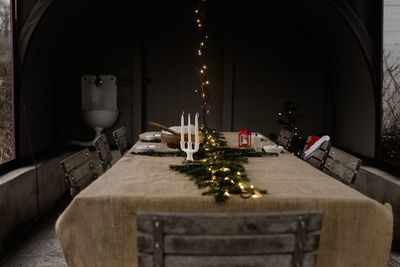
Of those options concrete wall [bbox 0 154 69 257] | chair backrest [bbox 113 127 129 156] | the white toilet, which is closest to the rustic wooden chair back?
chair backrest [bbox 113 127 129 156]

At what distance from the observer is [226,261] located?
5.76 ft

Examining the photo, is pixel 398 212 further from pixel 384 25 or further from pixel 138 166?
pixel 138 166

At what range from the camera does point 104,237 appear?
2277mm

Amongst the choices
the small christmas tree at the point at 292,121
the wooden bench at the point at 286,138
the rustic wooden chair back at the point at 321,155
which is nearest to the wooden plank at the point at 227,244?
the rustic wooden chair back at the point at 321,155

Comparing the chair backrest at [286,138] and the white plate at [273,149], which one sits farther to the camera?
the chair backrest at [286,138]

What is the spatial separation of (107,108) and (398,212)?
5003 millimetres

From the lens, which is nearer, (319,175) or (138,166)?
(319,175)

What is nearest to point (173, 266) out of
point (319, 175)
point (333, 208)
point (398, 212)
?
point (333, 208)

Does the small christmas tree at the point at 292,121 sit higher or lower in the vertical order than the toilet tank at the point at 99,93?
lower

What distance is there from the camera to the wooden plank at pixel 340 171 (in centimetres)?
314

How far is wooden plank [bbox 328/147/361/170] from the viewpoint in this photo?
3119 mm

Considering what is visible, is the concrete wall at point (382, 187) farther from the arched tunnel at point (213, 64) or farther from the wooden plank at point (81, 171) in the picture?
the wooden plank at point (81, 171)

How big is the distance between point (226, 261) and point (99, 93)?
262 inches

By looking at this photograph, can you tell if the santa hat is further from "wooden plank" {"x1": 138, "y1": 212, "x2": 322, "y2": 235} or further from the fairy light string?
the fairy light string
